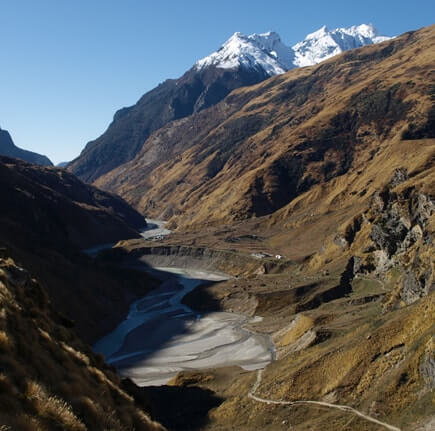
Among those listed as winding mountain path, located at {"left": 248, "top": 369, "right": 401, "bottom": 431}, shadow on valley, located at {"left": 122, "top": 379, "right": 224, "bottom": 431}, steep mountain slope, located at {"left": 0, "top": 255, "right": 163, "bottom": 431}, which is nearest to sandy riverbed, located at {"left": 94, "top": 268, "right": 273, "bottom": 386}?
shadow on valley, located at {"left": 122, "top": 379, "right": 224, "bottom": 431}

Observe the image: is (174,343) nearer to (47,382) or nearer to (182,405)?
(182,405)

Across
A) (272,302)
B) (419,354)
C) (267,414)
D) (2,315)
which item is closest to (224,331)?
(272,302)

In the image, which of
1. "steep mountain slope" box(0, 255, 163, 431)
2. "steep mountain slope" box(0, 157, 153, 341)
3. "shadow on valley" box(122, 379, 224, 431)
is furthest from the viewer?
"steep mountain slope" box(0, 157, 153, 341)

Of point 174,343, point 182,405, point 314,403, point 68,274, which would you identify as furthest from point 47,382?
point 68,274

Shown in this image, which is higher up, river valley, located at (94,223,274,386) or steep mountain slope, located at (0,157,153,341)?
steep mountain slope, located at (0,157,153,341)

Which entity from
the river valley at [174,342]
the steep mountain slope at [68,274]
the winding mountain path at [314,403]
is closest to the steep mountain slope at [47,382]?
the winding mountain path at [314,403]

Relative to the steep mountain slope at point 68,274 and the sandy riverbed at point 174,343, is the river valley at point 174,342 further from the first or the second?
the steep mountain slope at point 68,274

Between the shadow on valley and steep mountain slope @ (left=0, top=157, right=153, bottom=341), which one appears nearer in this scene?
the shadow on valley

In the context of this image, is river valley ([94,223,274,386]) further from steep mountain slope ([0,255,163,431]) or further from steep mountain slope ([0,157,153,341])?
steep mountain slope ([0,255,163,431])
